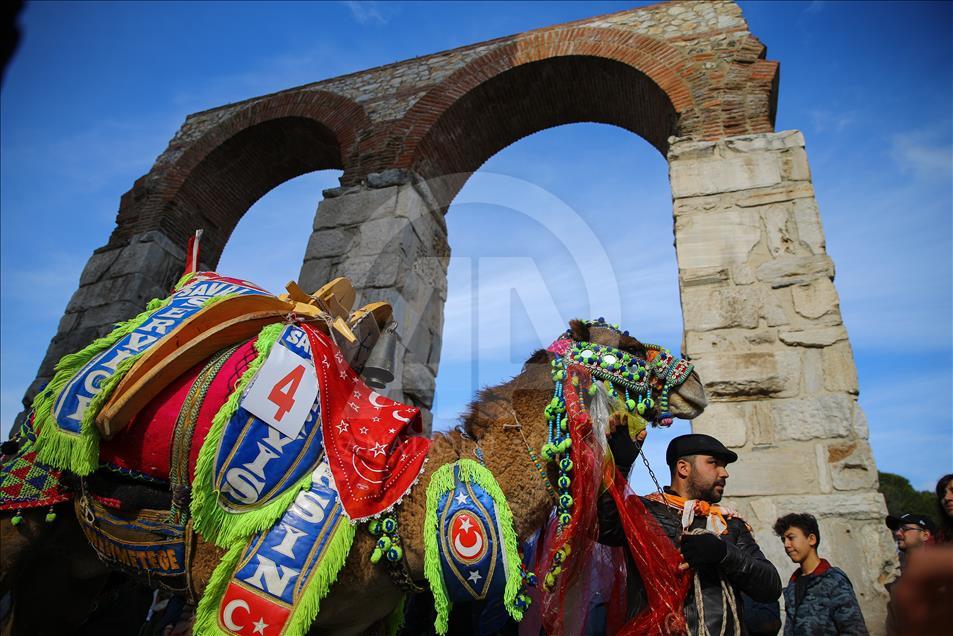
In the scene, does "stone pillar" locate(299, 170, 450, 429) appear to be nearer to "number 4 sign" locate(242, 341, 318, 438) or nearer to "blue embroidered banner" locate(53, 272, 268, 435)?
"blue embroidered banner" locate(53, 272, 268, 435)

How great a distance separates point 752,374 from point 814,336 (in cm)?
55

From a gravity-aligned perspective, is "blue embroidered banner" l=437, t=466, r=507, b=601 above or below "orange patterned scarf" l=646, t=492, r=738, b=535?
below

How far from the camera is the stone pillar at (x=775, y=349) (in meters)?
3.46

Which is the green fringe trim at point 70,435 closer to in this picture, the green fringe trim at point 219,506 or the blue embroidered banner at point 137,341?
the blue embroidered banner at point 137,341

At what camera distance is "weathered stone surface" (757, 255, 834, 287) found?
4223mm

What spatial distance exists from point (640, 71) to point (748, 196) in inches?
88.0

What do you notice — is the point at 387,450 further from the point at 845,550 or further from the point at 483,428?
the point at 845,550

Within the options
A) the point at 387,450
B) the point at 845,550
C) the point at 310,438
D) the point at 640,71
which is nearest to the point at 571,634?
the point at 387,450

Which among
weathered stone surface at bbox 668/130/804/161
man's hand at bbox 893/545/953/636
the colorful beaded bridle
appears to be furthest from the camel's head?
weathered stone surface at bbox 668/130/804/161

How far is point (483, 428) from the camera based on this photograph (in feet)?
6.72

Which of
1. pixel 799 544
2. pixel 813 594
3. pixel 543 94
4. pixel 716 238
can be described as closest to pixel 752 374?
pixel 716 238

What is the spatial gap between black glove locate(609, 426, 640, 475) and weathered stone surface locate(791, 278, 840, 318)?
2.87 meters

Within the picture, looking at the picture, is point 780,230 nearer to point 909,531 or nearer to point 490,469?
point 909,531

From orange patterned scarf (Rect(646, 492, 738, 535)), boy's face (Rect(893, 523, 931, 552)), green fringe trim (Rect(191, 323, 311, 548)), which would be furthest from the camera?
boy's face (Rect(893, 523, 931, 552))
